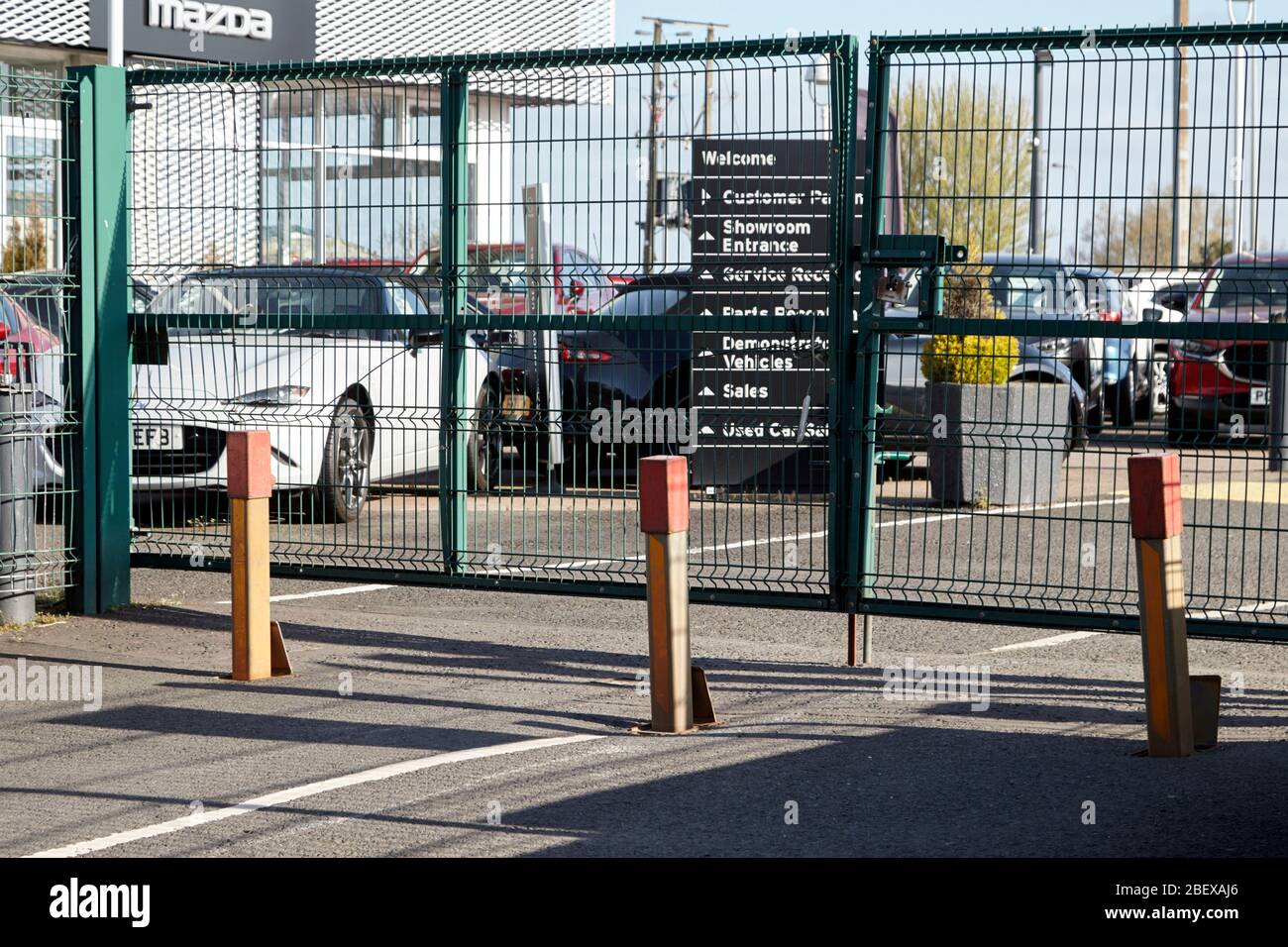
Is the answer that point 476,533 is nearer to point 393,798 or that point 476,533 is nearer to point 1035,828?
point 393,798

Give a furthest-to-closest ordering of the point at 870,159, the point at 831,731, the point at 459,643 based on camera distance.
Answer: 1. the point at 459,643
2. the point at 870,159
3. the point at 831,731

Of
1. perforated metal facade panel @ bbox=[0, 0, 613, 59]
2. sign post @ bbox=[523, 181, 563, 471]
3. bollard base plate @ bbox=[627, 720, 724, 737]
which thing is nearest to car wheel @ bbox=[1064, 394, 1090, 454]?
bollard base plate @ bbox=[627, 720, 724, 737]

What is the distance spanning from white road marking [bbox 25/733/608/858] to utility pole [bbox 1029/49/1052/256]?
2962 millimetres

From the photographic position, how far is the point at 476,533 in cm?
841

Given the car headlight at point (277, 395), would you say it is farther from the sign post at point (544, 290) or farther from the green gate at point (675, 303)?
the sign post at point (544, 290)

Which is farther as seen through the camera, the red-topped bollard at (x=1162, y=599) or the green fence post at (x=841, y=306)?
the green fence post at (x=841, y=306)

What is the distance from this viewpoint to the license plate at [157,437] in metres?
8.95

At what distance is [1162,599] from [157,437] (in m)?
5.31

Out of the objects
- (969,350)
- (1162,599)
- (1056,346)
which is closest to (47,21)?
(969,350)

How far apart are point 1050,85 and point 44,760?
4629mm

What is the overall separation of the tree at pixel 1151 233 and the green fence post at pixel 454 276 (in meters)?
2.83

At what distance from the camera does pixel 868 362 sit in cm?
736

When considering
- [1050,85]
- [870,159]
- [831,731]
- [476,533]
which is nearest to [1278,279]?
[1050,85]
